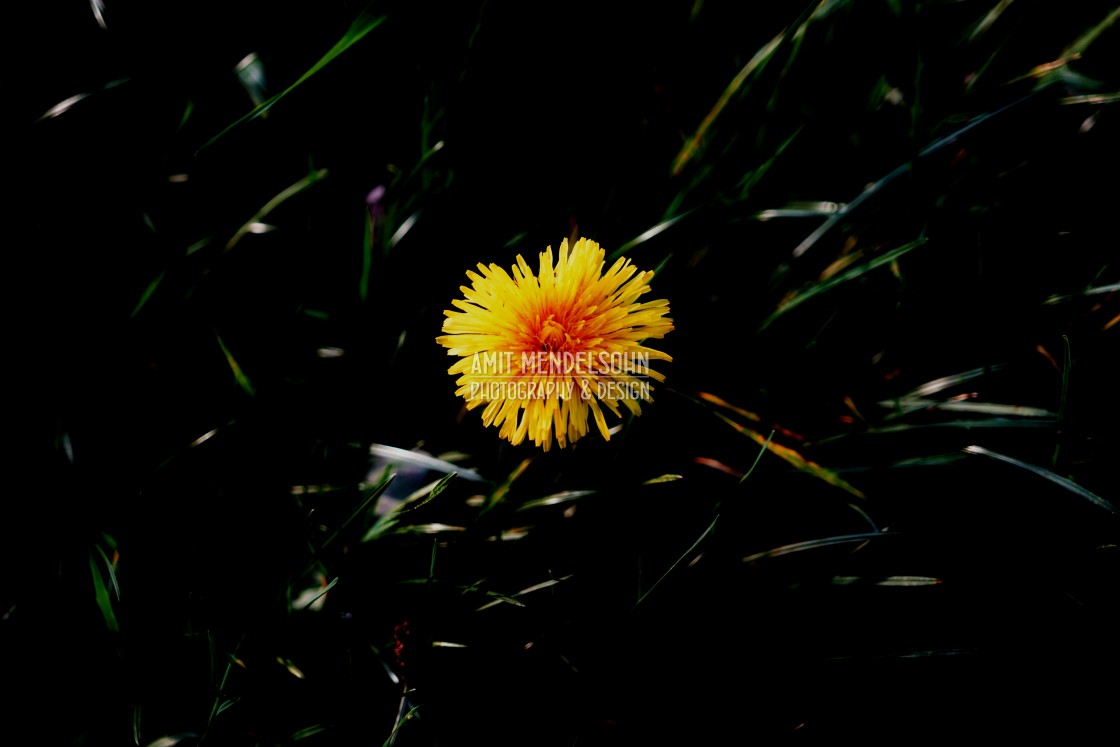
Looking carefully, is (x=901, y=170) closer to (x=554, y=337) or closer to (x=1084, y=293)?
(x=1084, y=293)

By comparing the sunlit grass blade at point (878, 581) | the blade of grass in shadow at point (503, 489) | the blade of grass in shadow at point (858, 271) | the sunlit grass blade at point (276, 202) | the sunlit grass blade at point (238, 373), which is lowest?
the sunlit grass blade at point (878, 581)

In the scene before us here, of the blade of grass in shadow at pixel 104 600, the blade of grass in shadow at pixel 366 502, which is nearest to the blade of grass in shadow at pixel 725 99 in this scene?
the blade of grass in shadow at pixel 366 502

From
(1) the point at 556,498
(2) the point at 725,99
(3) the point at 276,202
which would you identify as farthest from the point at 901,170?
(3) the point at 276,202

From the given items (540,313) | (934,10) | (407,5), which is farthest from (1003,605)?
(407,5)

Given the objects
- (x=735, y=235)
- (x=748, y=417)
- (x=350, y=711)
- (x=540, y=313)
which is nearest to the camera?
(x=540, y=313)

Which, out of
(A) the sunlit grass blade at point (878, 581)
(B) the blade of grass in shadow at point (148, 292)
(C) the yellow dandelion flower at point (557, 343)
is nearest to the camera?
(C) the yellow dandelion flower at point (557, 343)

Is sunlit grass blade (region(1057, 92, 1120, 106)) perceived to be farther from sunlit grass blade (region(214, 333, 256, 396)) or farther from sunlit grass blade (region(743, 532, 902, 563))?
sunlit grass blade (region(214, 333, 256, 396))

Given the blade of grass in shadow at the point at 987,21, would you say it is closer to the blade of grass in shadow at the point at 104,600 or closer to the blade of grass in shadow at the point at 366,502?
the blade of grass in shadow at the point at 366,502

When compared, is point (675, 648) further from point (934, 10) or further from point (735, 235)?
point (934, 10)
